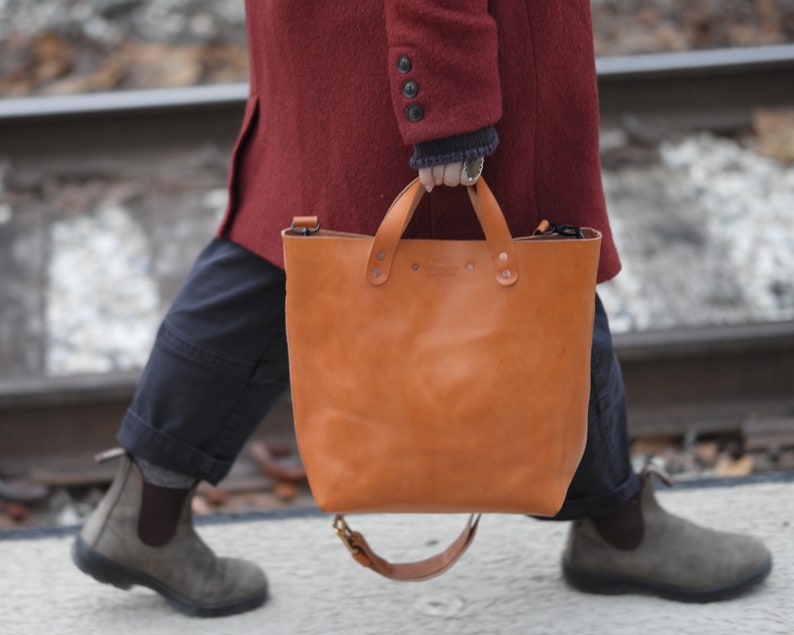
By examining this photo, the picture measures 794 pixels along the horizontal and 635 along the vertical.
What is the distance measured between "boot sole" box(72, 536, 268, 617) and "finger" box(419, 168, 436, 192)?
1118 mm

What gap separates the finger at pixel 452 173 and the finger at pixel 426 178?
24 millimetres

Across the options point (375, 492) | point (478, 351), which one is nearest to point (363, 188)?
point (478, 351)

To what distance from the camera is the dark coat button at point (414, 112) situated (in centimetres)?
187

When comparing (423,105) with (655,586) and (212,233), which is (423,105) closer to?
(655,586)

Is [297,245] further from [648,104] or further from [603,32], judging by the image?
[603,32]

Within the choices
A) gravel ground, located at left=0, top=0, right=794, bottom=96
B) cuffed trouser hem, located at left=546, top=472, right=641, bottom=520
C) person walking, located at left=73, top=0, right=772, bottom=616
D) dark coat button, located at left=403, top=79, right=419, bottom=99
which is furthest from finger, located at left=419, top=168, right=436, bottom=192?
gravel ground, located at left=0, top=0, right=794, bottom=96

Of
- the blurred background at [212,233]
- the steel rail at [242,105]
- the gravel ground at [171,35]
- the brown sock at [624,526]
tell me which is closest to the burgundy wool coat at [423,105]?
the brown sock at [624,526]

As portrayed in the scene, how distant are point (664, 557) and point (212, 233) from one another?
2489 mm

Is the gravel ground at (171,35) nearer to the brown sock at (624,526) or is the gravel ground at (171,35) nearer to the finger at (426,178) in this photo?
the brown sock at (624,526)

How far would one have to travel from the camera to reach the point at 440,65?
72.7 inches

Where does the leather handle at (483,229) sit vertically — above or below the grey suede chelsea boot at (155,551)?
above

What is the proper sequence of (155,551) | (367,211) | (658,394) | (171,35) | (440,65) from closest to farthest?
(440,65) < (367,211) < (155,551) < (658,394) < (171,35)

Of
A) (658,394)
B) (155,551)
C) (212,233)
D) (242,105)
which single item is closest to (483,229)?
(155,551)

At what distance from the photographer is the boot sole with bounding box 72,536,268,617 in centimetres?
247
